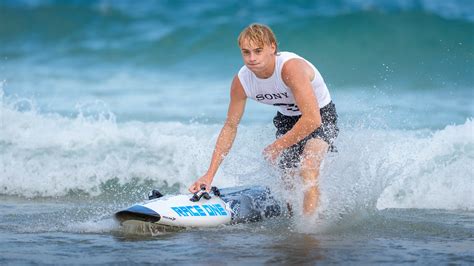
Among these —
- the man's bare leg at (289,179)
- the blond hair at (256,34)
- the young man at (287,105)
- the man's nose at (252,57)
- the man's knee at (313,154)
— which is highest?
the blond hair at (256,34)

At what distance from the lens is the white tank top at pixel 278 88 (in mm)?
→ 5734

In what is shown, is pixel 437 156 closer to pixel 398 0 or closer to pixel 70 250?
pixel 70 250

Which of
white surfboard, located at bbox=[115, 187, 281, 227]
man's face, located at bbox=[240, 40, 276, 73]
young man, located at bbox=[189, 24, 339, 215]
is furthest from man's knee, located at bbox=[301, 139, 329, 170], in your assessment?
white surfboard, located at bbox=[115, 187, 281, 227]

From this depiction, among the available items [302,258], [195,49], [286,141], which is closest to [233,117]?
[286,141]

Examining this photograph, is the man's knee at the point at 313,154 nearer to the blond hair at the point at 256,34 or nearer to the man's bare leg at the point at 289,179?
the man's bare leg at the point at 289,179

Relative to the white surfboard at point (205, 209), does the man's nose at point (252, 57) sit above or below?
above

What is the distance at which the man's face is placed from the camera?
216 inches

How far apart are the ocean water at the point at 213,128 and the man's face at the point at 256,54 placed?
971 mm

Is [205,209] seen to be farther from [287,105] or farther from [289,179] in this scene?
[287,105]

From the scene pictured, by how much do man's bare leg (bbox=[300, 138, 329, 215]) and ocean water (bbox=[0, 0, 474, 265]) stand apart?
10 cm

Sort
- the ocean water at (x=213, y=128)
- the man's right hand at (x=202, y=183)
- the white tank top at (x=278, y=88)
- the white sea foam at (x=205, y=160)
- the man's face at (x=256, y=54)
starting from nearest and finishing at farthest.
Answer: the ocean water at (x=213, y=128), the man's face at (x=256, y=54), the white tank top at (x=278, y=88), the man's right hand at (x=202, y=183), the white sea foam at (x=205, y=160)

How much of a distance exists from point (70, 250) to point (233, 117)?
1756 millimetres

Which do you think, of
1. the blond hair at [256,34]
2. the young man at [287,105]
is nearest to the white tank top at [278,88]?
the young man at [287,105]

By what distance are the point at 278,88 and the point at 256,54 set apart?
40 centimetres
